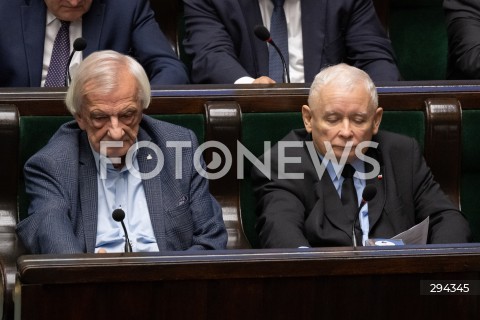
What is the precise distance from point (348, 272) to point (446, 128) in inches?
30.0

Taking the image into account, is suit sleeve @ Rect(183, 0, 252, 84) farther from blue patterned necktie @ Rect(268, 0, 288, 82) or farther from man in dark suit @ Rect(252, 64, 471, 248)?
man in dark suit @ Rect(252, 64, 471, 248)

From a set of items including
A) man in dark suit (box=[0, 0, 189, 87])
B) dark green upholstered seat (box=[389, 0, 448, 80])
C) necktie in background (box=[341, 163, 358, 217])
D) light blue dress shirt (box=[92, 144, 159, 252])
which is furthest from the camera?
dark green upholstered seat (box=[389, 0, 448, 80])

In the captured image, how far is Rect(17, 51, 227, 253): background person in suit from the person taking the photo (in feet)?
6.41

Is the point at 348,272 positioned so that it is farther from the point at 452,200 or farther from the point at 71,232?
the point at 452,200

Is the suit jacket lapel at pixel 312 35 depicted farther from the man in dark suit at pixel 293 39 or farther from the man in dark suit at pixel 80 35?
the man in dark suit at pixel 80 35

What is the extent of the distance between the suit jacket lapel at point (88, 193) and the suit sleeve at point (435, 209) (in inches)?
22.9

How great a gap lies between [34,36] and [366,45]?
0.74 metres

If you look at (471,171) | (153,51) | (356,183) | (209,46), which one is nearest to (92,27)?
(153,51)

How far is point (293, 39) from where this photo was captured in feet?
8.68

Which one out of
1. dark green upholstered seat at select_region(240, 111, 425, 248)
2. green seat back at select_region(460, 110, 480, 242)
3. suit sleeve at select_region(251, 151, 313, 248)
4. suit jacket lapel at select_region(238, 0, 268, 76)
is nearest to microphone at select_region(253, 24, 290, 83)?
suit jacket lapel at select_region(238, 0, 268, 76)

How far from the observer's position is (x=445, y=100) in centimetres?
224

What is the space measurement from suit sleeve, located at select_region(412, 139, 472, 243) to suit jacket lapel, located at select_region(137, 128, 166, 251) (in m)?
0.47

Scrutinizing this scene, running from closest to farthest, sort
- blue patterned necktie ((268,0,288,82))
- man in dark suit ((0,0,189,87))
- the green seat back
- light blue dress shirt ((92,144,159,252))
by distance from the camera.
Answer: light blue dress shirt ((92,144,159,252)), the green seat back, man in dark suit ((0,0,189,87)), blue patterned necktie ((268,0,288,82))

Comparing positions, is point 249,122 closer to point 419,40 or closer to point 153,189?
point 153,189
